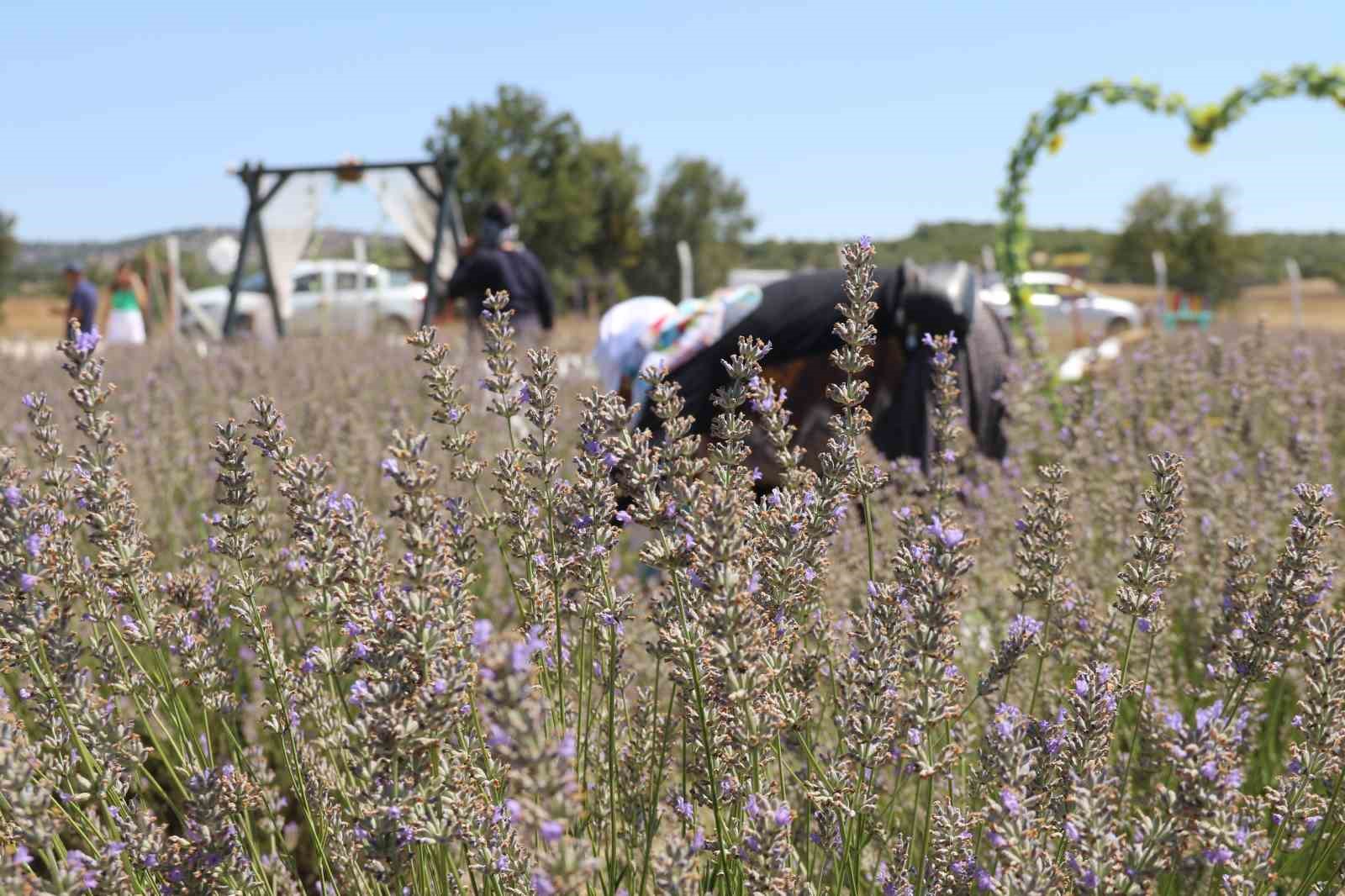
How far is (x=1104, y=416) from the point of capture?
3828mm

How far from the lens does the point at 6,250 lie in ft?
157

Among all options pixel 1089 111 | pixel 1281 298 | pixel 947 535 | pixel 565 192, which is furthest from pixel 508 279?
pixel 1281 298

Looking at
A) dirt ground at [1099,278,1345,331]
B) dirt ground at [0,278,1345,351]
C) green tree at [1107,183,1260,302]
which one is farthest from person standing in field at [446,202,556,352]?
green tree at [1107,183,1260,302]

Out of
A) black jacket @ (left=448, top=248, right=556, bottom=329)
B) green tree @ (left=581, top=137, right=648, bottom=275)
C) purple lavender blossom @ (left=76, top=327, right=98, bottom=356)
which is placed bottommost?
purple lavender blossom @ (left=76, top=327, right=98, bottom=356)

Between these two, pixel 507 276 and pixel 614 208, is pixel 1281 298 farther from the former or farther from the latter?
pixel 507 276

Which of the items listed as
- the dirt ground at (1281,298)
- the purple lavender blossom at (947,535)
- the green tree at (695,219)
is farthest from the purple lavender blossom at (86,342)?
the green tree at (695,219)

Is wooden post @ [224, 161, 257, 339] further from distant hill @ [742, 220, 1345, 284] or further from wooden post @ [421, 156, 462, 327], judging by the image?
distant hill @ [742, 220, 1345, 284]

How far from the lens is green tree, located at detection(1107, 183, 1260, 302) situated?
4369 centimetres

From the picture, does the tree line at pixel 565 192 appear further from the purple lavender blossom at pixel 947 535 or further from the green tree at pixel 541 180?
the purple lavender blossom at pixel 947 535

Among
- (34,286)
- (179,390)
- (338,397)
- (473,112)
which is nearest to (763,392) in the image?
(338,397)

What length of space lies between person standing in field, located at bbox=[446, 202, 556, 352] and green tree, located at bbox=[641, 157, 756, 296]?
2082 inches

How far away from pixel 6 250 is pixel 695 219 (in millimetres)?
33436

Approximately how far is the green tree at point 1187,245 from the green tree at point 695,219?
68.8 feet

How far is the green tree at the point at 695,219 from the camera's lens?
200 feet
